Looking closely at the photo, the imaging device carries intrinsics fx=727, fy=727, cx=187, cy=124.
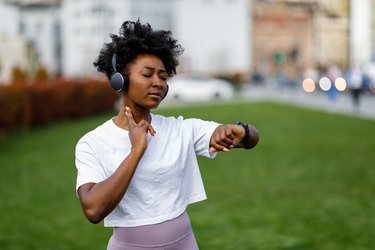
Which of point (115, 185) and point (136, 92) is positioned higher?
point (136, 92)

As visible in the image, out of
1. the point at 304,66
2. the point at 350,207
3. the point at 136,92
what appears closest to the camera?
the point at 136,92

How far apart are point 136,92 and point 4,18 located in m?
83.3

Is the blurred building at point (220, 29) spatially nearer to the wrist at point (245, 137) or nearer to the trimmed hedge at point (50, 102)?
the trimmed hedge at point (50, 102)

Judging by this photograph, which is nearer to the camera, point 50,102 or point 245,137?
point 245,137

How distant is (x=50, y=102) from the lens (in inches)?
882

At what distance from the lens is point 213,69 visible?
6931 centimetres

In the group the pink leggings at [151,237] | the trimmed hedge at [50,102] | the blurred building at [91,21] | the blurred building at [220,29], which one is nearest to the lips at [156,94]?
the pink leggings at [151,237]

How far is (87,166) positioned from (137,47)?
499mm

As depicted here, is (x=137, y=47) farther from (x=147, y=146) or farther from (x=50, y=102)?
→ (x=50, y=102)

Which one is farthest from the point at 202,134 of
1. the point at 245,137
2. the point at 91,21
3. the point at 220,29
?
the point at 91,21

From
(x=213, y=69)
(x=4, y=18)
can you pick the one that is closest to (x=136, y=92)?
(x=213, y=69)

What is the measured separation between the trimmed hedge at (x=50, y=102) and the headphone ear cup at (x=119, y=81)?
1507 centimetres

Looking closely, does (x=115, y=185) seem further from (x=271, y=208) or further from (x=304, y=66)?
(x=304, y=66)

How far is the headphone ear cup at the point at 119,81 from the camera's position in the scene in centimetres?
274
